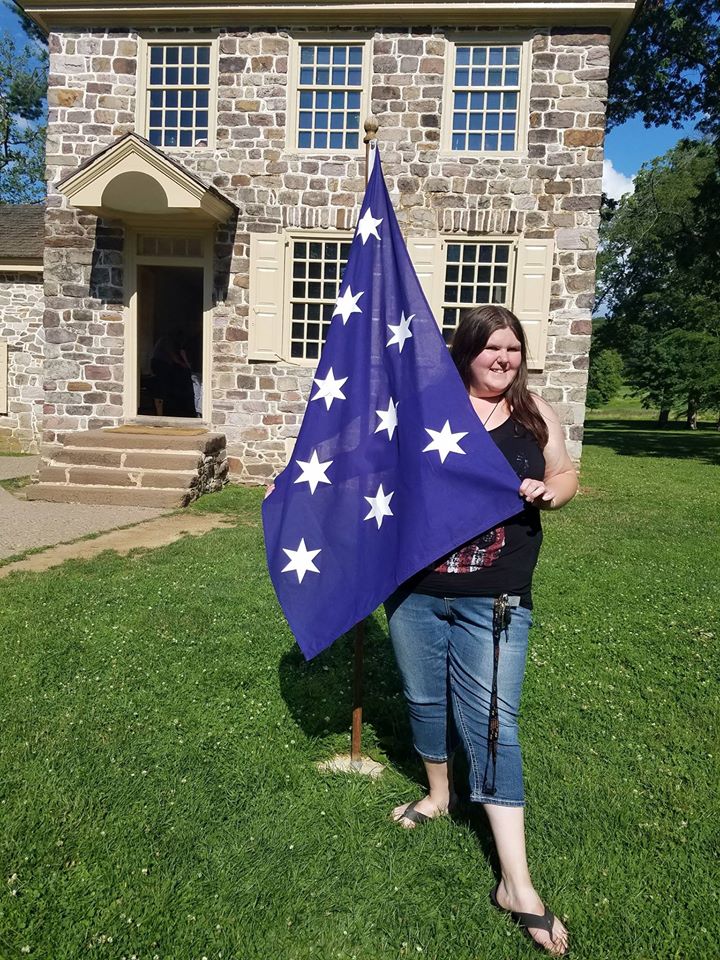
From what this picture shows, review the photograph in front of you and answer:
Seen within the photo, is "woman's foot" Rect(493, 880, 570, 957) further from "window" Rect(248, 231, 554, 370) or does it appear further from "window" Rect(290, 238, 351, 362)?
"window" Rect(290, 238, 351, 362)

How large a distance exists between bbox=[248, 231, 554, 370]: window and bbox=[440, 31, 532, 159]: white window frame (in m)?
1.21

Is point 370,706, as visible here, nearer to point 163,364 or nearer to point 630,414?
point 163,364

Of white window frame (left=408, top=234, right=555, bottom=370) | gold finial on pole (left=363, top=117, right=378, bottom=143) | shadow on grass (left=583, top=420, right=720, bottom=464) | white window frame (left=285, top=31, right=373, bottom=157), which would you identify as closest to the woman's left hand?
gold finial on pole (left=363, top=117, right=378, bottom=143)

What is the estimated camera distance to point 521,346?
2.56 metres

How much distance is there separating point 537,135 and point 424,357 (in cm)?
890

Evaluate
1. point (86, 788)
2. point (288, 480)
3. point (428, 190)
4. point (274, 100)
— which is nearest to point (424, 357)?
point (288, 480)

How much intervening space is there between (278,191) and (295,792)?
30.6ft

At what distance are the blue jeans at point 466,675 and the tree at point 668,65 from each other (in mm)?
19092

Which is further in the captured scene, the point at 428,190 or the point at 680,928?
the point at 428,190

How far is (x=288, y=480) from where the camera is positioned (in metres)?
2.95

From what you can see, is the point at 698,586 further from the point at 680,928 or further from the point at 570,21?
the point at 570,21

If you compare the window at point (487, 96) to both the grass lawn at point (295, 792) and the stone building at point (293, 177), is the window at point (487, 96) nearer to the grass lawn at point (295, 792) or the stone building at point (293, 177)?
the stone building at point (293, 177)

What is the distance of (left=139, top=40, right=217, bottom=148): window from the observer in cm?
1052

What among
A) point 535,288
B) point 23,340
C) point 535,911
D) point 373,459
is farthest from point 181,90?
point 535,911
